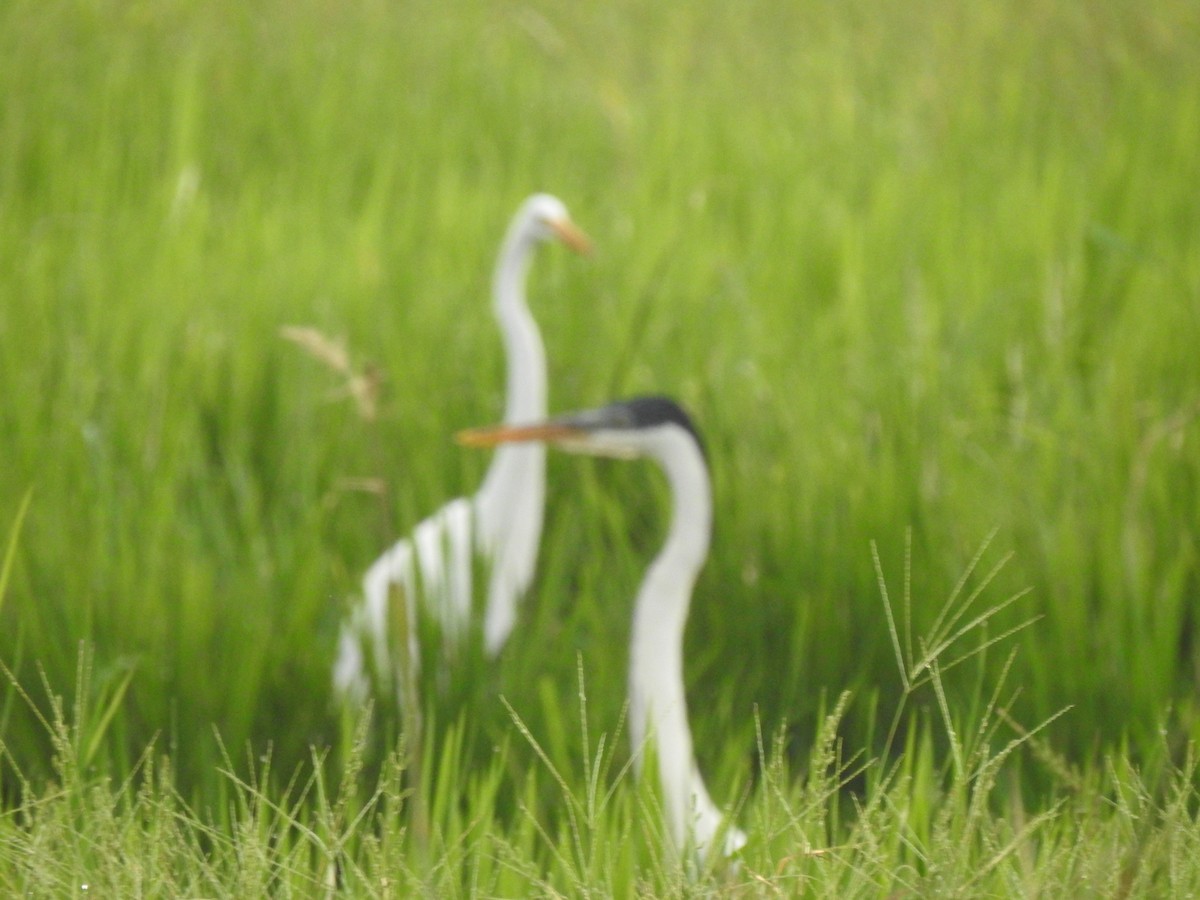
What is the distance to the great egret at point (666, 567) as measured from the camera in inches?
68.2

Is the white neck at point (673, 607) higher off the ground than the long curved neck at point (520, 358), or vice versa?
the long curved neck at point (520, 358)

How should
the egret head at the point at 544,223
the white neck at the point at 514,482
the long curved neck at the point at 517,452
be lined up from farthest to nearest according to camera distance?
the egret head at the point at 544,223 → the long curved neck at the point at 517,452 → the white neck at the point at 514,482

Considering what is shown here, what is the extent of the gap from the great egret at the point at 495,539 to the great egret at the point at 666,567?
25cm

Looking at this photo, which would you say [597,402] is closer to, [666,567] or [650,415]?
[650,415]

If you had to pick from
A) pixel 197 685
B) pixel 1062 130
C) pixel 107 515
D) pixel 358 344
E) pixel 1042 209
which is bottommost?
pixel 197 685

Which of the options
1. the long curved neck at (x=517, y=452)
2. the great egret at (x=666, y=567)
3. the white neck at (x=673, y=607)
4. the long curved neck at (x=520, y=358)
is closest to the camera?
Answer: the great egret at (x=666, y=567)

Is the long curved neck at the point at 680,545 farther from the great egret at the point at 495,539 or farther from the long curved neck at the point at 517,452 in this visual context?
the long curved neck at the point at 517,452

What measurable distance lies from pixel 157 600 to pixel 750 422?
1.31m

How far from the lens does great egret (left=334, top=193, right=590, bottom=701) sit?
83.0 inches

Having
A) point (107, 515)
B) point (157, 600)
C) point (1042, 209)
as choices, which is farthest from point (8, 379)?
point (1042, 209)

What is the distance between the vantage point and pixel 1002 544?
233 centimetres

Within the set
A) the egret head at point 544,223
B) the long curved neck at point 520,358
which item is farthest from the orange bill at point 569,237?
the long curved neck at point 520,358

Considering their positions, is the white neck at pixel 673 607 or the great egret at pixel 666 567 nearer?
the great egret at pixel 666 567

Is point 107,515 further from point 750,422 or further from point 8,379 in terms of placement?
point 750,422
